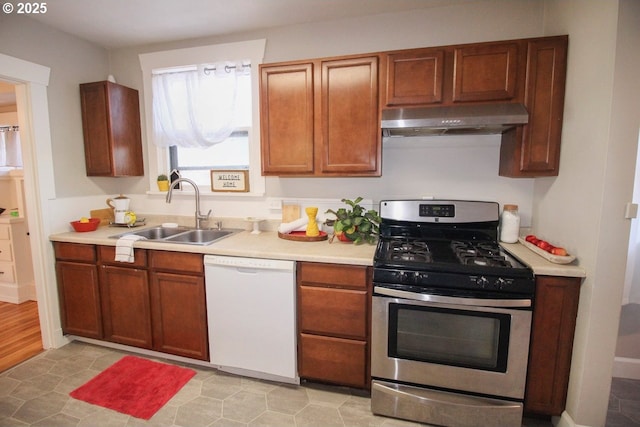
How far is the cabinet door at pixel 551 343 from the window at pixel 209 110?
6.87ft

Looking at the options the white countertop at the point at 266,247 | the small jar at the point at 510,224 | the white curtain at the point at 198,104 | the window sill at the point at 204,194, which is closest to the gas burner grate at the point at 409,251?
the white countertop at the point at 266,247

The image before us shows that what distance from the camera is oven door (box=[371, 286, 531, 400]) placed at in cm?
164

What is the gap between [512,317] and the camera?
5.32ft

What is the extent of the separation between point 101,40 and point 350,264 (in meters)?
2.90

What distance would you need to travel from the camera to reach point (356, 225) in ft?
7.09

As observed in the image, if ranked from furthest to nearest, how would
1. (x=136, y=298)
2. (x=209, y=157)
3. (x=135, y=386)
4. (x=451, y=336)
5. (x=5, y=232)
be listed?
(x=5, y=232)
(x=209, y=157)
(x=136, y=298)
(x=135, y=386)
(x=451, y=336)

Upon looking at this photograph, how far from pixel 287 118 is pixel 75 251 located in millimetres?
1955

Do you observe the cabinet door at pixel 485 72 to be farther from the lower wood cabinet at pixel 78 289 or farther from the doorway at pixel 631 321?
the lower wood cabinet at pixel 78 289

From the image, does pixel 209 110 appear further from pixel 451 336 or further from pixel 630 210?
pixel 630 210

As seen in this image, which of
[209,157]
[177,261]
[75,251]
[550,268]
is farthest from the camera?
[209,157]

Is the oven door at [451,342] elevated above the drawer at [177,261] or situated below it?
below

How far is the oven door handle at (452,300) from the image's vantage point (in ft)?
5.26

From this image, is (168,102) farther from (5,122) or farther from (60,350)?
(5,122)

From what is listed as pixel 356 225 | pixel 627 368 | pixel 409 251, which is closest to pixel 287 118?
pixel 356 225
